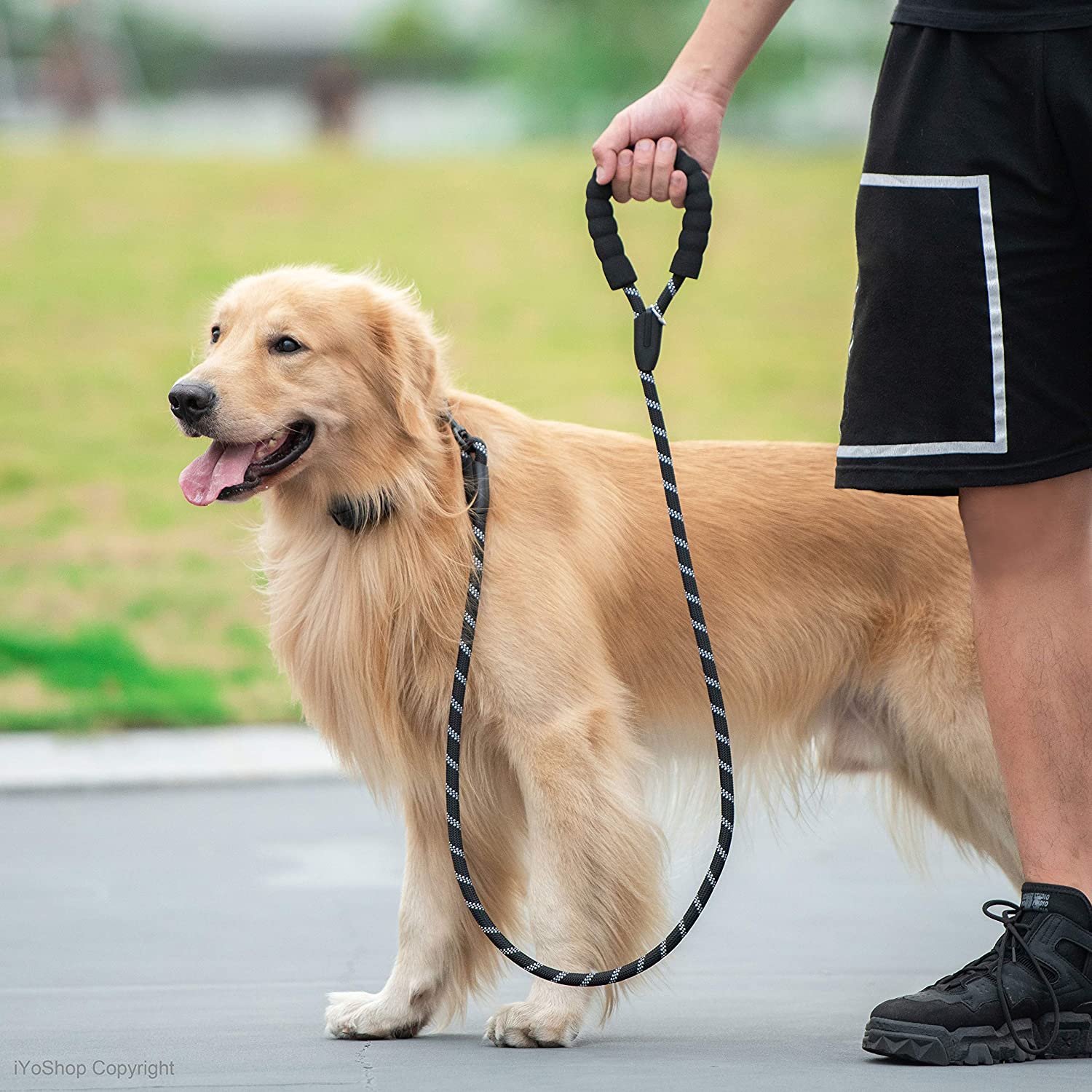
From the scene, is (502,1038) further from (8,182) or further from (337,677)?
(8,182)

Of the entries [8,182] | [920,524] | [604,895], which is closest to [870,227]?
[920,524]

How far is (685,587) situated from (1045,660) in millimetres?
538

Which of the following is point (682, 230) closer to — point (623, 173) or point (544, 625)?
point (623, 173)

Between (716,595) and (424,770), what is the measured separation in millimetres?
607

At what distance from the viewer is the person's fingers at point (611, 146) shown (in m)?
2.30

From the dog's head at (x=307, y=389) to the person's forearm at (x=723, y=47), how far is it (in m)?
0.63

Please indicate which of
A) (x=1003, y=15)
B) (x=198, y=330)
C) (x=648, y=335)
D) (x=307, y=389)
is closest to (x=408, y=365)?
(x=307, y=389)

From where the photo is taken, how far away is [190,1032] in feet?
7.72

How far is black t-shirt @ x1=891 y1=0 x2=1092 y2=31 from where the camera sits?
207cm

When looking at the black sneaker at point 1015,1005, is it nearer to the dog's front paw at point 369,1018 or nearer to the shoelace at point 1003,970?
the shoelace at point 1003,970

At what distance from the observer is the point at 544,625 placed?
8.21ft

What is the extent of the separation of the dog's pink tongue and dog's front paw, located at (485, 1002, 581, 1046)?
92 centimetres

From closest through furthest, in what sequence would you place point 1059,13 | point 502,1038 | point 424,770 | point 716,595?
point 1059,13
point 502,1038
point 424,770
point 716,595

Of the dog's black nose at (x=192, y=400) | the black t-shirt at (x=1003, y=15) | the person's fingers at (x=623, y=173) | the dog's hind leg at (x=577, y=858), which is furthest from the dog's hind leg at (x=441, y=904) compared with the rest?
the black t-shirt at (x=1003, y=15)
